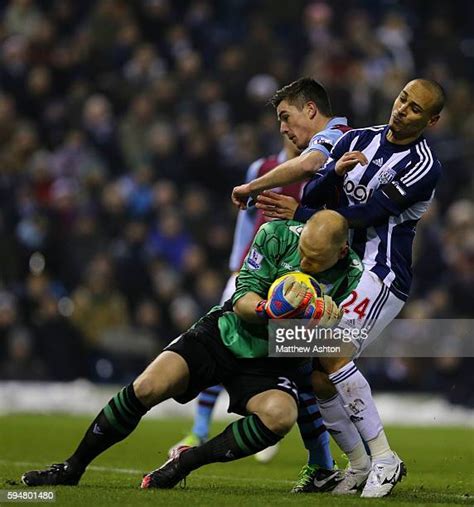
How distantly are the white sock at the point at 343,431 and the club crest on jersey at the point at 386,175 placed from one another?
116 centimetres

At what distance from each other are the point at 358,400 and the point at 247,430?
2.03 ft

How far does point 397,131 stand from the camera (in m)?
6.67

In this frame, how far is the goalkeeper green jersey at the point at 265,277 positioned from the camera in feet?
21.1

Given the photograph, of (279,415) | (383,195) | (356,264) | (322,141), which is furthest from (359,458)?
(322,141)

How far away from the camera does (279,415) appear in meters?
6.11

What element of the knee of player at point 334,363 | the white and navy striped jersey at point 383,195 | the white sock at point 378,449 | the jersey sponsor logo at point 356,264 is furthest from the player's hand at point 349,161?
the white sock at point 378,449

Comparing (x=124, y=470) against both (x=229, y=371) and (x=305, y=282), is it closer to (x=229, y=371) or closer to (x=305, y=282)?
(x=229, y=371)

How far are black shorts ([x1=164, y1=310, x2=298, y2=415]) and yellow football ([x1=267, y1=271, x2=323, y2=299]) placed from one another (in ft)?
1.43

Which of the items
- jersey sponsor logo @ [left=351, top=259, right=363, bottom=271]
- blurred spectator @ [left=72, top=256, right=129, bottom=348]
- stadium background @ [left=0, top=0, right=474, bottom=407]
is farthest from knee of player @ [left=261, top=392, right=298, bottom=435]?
blurred spectator @ [left=72, top=256, right=129, bottom=348]

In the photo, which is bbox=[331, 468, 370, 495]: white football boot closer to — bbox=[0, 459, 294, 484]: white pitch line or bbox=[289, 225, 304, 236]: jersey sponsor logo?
bbox=[0, 459, 294, 484]: white pitch line

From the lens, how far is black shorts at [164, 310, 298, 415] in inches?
251

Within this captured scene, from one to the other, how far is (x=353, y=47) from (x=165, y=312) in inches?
185

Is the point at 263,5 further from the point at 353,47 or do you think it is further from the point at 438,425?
the point at 438,425

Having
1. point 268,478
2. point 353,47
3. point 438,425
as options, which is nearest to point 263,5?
point 353,47
